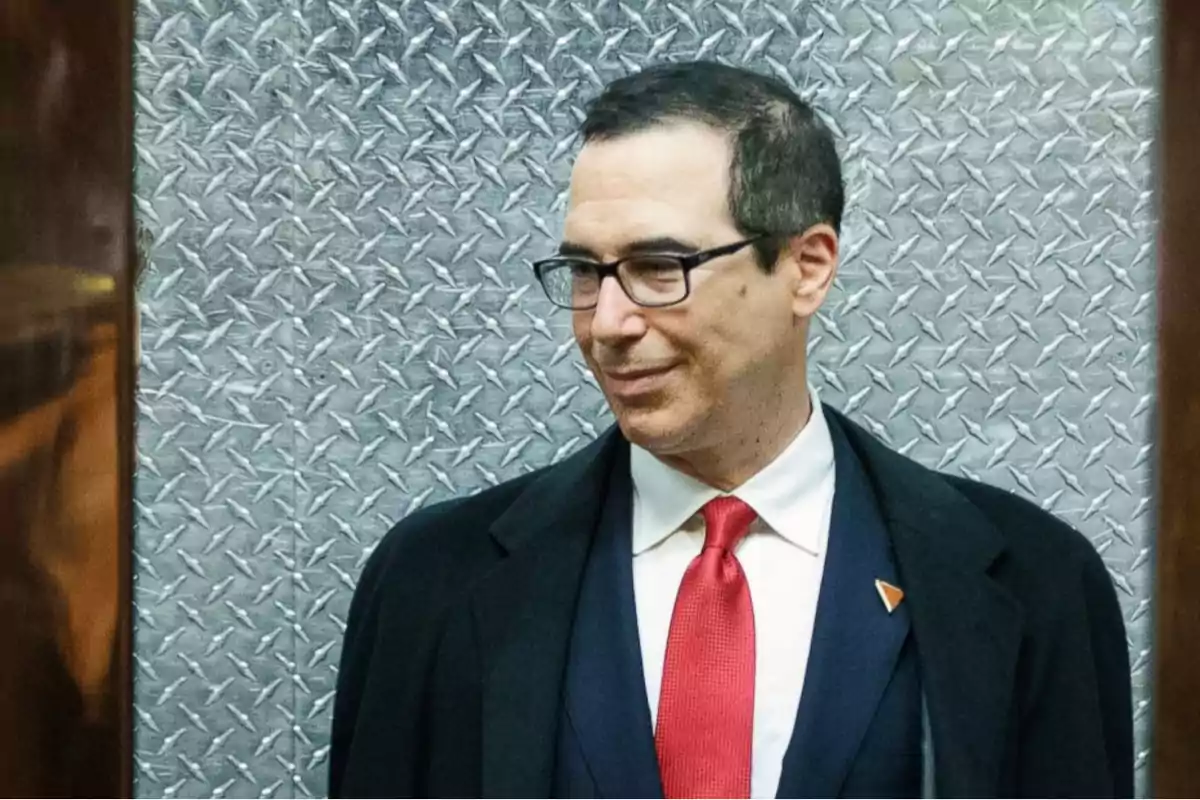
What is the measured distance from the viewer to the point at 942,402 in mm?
876

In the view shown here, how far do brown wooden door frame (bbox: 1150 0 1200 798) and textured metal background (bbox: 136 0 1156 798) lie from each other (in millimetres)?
14

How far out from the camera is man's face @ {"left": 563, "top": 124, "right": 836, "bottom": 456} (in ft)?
2.24

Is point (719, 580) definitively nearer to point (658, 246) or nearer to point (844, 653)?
point (844, 653)

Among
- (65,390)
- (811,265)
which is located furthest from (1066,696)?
(65,390)

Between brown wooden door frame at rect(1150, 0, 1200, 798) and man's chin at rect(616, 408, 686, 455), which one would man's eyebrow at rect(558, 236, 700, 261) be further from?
brown wooden door frame at rect(1150, 0, 1200, 798)

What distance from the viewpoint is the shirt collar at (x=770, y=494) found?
75 centimetres

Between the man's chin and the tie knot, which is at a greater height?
the man's chin

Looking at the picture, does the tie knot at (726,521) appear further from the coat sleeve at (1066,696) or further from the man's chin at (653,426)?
the coat sleeve at (1066,696)

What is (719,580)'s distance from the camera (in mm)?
731

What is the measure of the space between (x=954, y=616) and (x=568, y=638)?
9.7 inches

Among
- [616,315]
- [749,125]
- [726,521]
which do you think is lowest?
[726,521]

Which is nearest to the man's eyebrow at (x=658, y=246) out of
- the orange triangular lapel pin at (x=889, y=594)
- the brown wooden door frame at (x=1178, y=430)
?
the orange triangular lapel pin at (x=889, y=594)

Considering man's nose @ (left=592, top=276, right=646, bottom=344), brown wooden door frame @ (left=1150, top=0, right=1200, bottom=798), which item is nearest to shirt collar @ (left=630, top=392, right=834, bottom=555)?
man's nose @ (left=592, top=276, right=646, bottom=344)

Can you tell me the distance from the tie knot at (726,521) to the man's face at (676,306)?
45 millimetres
